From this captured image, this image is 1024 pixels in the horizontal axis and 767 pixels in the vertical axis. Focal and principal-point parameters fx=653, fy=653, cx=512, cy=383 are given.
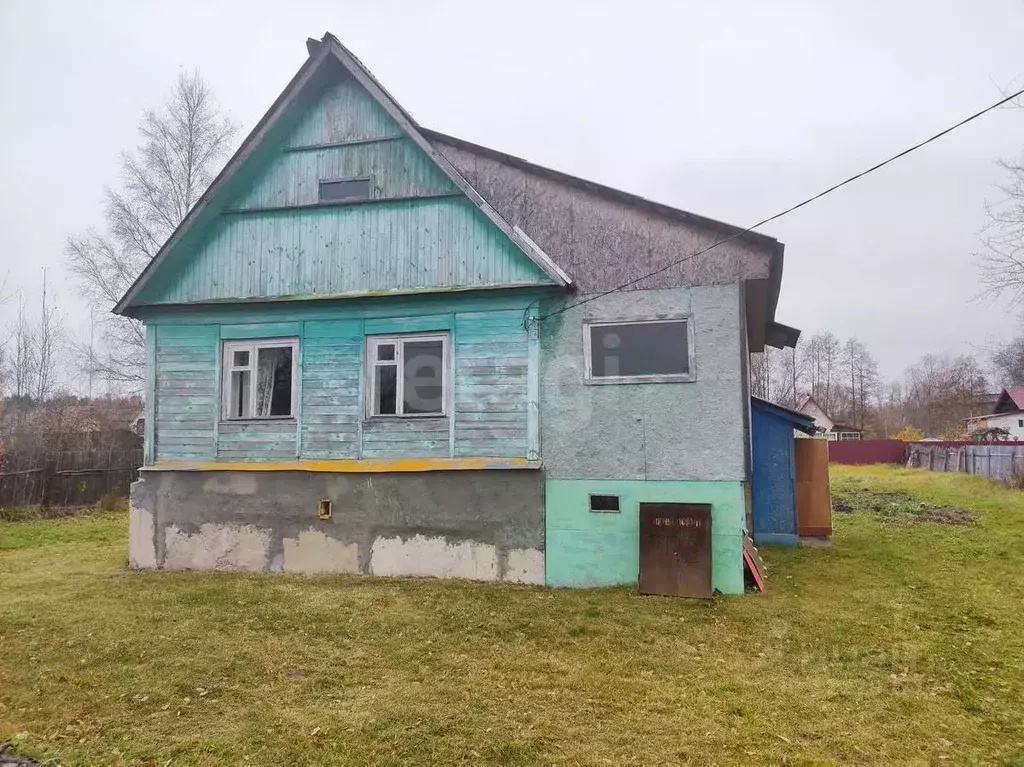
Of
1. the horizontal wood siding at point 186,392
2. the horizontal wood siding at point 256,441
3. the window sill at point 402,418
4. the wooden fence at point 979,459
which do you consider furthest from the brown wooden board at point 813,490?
the wooden fence at point 979,459

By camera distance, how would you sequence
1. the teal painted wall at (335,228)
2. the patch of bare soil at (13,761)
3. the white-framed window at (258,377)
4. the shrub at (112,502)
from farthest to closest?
the shrub at (112,502) → the white-framed window at (258,377) → the teal painted wall at (335,228) → the patch of bare soil at (13,761)

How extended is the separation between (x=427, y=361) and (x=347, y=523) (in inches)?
107

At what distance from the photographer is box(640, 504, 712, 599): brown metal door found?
8297 millimetres

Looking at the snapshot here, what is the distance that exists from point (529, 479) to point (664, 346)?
2.65m

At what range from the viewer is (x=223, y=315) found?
1066 cm

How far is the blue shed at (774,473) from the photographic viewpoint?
1248cm

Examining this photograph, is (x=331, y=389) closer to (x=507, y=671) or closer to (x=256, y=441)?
(x=256, y=441)

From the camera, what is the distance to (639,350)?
30.1 ft

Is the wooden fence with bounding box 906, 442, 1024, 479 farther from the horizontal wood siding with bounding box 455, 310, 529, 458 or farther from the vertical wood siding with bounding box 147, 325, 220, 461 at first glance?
the vertical wood siding with bounding box 147, 325, 220, 461

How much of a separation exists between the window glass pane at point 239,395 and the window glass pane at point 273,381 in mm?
209

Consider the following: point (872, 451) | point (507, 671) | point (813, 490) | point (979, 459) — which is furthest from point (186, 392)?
point (872, 451)

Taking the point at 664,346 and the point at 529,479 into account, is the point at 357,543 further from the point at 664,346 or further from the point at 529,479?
the point at 664,346

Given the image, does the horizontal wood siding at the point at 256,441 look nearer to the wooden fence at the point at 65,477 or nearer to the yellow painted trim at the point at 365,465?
the yellow painted trim at the point at 365,465

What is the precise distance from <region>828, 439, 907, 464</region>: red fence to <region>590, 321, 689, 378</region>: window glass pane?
1517 inches
